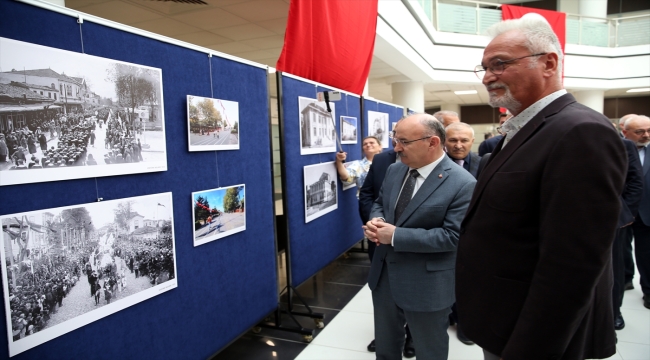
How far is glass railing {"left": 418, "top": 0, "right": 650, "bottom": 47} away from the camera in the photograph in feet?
37.8

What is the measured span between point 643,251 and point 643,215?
14.4 inches

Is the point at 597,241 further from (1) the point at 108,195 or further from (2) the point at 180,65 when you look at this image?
(2) the point at 180,65

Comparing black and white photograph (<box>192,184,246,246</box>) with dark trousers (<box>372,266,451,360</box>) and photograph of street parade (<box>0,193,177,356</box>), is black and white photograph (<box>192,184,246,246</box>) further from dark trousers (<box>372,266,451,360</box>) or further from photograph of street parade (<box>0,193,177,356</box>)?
dark trousers (<box>372,266,451,360</box>)

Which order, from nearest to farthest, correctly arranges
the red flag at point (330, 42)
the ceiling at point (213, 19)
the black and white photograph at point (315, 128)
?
the black and white photograph at point (315, 128) → the red flag at point (330, 42) → the ceiling at point (213, 19)

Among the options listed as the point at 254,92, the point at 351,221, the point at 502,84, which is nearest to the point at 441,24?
the point at 351,221

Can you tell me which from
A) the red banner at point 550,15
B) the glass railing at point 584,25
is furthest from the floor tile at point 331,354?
the red banner at point 550,15

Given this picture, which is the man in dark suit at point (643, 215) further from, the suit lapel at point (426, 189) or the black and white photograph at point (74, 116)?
Answer: the black and white photograph at point (74, 116)

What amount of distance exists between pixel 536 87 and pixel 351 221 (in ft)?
10.8

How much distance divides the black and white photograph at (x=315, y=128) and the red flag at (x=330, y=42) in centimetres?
33

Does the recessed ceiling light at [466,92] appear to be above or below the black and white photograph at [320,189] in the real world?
above

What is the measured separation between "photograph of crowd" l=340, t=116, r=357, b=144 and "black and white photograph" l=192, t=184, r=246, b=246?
1833 millimetres

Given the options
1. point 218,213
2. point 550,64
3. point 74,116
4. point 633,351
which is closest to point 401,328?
point 218,213

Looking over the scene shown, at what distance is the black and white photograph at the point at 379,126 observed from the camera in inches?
198

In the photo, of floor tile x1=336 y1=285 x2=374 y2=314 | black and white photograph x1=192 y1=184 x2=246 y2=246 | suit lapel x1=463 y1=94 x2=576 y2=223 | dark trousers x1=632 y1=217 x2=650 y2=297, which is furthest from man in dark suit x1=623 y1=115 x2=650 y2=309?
black and white photograph x1=192 y1=184 x2=246 y2=246
